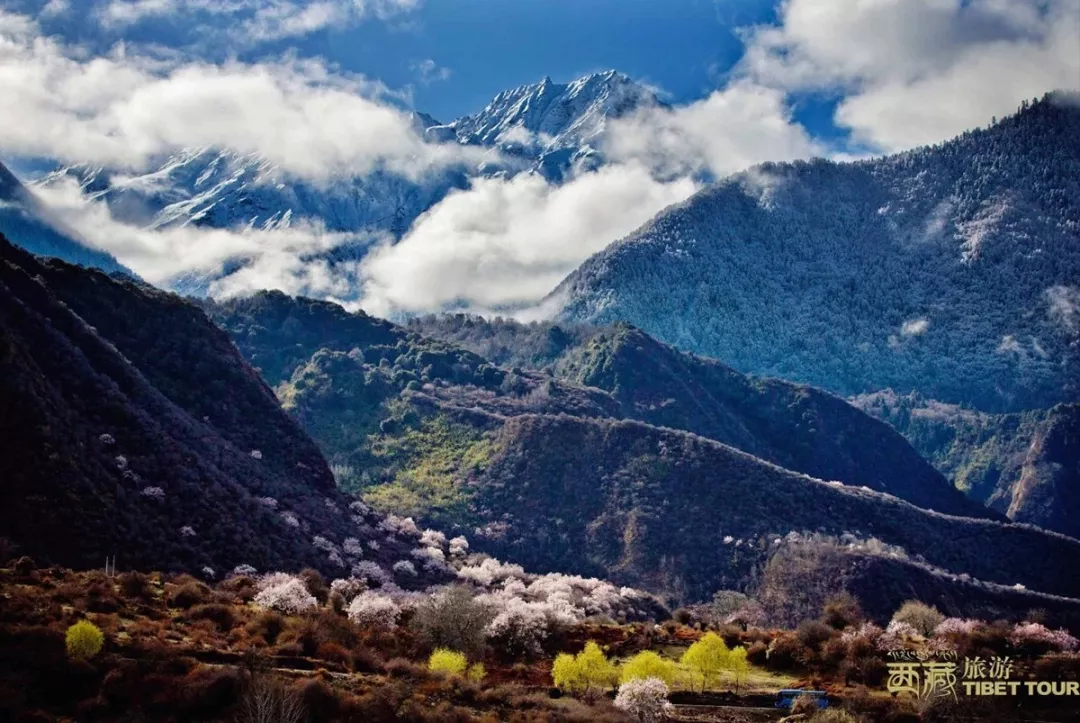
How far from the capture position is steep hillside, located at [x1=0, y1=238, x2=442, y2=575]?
108000 mm

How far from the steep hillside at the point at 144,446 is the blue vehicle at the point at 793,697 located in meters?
61.5

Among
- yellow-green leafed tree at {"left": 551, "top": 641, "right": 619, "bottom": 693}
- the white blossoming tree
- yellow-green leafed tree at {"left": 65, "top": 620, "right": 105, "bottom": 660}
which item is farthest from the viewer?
yellow-green leafed tree at {"left": 551, "top": 641, "right": 619, "bottom": 693}

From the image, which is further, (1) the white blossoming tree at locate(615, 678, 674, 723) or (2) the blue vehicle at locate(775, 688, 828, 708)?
(2) the blue vehicle at locate(775, 688, 828, 708)

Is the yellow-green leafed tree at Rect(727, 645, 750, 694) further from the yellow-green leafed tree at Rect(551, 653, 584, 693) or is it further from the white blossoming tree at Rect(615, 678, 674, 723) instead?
the white blossoming tree at Rect(615, 678, 674, 723)

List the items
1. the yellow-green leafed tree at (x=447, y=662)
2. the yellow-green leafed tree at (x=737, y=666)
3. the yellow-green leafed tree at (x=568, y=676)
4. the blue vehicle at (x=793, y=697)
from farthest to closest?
the yellow-green leafed tree at (x=737, y=666), the yellow-green leafed tree at (x=447, y=662), the yellow-green leafed tree at (x=568, y=676), the blue vehicle at (x=793, y=697)

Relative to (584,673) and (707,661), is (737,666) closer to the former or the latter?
(707,661)

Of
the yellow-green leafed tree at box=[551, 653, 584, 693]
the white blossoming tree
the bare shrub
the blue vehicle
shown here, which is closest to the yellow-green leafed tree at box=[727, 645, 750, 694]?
the blue vehicle

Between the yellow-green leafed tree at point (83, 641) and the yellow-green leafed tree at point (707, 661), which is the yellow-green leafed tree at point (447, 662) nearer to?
the yellow-green leafed tree at point (707, 661)

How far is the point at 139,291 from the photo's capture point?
177250 millimetres

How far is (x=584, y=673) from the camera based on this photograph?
261 feet

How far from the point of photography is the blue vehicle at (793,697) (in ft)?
249

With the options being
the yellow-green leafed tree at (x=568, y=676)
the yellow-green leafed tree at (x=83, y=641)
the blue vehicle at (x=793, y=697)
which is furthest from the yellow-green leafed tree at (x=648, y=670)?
the yellow-green leafed tree at (x=83, y=641)

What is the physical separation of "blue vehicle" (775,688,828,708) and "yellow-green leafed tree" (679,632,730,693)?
542 centimetres

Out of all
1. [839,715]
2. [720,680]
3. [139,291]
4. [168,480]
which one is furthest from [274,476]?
[839,715]
